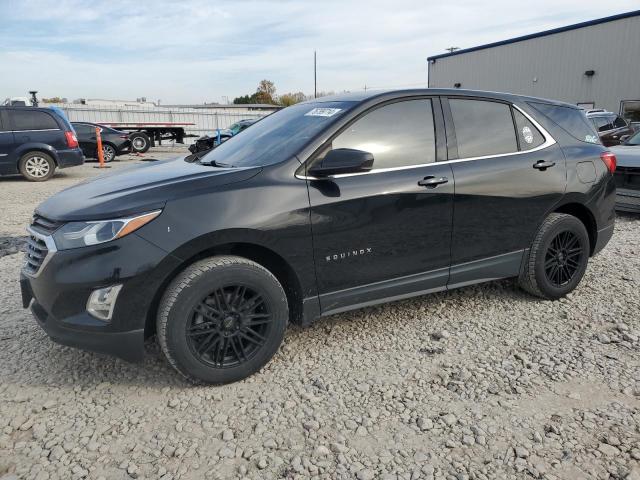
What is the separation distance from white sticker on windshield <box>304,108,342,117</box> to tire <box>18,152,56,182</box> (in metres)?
10.3

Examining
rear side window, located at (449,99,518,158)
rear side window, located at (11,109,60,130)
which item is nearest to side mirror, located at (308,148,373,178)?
rear side window, located at (449,99,518,158)

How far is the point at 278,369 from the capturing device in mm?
3115

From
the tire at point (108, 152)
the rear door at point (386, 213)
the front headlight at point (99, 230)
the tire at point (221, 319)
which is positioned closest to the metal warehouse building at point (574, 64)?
the tire at point (108, 152)

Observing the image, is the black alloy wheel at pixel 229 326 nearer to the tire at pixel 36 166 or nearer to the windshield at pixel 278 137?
the windshield at pixel 278 137

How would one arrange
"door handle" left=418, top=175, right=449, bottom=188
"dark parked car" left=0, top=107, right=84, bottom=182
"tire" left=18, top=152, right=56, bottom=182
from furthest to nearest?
1. "tire" left=18, top=152, right=56, bottom=182
2. "dark parked car" left=0, top=107, right=84, bottom=182
3. "door handle" left=418, top=175, right=449, bottom=188

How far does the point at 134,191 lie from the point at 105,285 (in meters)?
0.56

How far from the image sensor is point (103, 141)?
17188 millimetres

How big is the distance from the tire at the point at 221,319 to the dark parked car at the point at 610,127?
13639 millimetres

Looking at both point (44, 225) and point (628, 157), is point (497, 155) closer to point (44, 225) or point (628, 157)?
point (44, 225)

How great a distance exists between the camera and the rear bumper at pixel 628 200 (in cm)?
701

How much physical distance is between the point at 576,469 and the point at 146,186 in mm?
2587

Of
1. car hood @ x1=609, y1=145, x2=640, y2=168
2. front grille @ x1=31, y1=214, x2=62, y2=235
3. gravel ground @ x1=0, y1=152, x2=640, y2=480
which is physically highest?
front grille @ x1=31, y1=214, x2=62, y2=235

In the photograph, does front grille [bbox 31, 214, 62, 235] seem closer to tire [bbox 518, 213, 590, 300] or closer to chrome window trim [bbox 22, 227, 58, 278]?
chrome window trim [bbox 22, 227, 58, 278]

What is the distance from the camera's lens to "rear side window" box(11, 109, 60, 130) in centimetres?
1121
